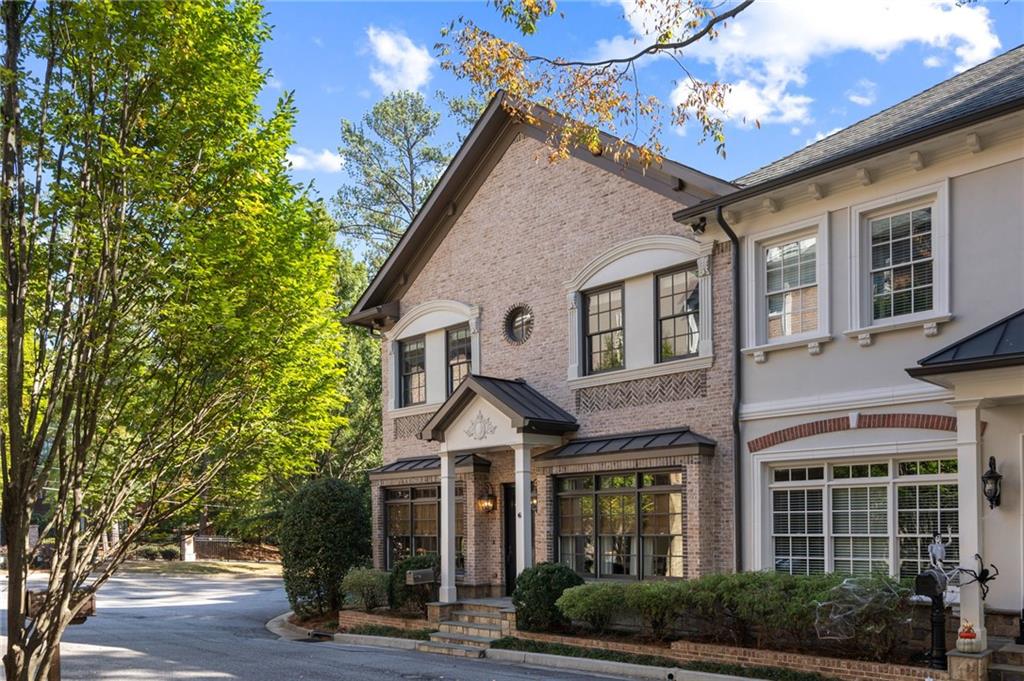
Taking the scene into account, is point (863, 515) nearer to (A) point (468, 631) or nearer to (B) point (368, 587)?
(A) point (468, 631)

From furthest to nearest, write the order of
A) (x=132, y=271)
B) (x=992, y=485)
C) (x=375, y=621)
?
1. (x=375, y=621)
2. (x=992, y=485)
3. (x=132, y=271)

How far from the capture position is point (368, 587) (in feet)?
62.9

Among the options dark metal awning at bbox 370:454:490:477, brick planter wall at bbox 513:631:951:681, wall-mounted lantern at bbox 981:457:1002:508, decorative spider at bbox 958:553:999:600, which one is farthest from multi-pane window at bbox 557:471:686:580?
decorative spider at bbox 958:553:999:600

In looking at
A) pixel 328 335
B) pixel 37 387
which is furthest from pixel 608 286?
pixel 37 387

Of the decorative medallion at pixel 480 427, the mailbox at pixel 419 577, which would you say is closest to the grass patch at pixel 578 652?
the mailbox at pixel 419 577

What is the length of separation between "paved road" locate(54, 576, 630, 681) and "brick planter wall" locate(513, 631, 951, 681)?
96 centimetres

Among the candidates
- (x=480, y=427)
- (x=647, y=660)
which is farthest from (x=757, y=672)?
(x=480, y=427)

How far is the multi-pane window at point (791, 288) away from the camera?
45.8 ft

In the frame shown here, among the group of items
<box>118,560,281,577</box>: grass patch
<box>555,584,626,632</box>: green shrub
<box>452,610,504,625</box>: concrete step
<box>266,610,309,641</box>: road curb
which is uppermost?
<box>555,584,626,632</box>: green shrub

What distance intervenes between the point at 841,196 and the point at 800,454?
3.65 metres

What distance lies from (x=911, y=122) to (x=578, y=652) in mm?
9050

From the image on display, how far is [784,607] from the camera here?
1204 centimetres

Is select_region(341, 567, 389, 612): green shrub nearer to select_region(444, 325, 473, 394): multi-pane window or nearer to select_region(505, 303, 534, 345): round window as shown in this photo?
select_region(444, 325, 473, 394): multi-pane window

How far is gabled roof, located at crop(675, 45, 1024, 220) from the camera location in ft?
39.5
